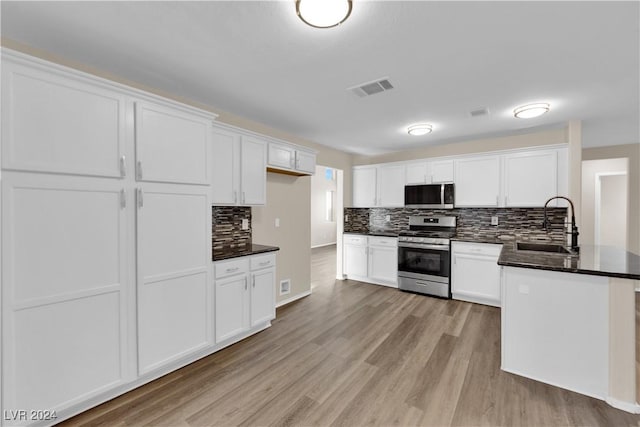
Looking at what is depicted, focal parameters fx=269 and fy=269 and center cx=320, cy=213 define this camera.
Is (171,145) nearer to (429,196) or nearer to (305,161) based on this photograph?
(305,161)

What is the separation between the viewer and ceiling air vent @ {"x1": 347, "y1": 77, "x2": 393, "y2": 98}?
8.36 feet

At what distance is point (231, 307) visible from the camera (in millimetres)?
2729

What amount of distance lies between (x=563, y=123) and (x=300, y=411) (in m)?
→ 4.73

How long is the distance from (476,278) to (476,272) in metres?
0.09

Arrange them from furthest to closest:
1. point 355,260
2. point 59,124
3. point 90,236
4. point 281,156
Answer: point 355,260
point 281,156
point 90,236
point 59,124

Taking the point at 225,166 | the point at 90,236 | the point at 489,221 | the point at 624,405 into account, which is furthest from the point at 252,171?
the point at 489,221

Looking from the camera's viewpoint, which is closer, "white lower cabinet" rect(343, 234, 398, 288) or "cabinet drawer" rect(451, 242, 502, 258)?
"cabinet drawer" rect(451, 242, 502, 258)

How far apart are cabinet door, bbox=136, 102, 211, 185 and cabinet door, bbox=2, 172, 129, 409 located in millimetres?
307

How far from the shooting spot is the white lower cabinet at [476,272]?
152 inches

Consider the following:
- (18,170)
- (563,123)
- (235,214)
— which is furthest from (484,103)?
(18,170)

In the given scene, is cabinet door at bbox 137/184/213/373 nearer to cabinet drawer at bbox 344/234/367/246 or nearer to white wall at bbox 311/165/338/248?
cabinet drawer at bbox 344/234/367/246

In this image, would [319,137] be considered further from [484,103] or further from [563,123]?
[563,123]

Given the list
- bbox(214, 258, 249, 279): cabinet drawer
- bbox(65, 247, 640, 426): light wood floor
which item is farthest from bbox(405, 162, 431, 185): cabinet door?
bbox(214, 258, 249, 279): cabinet drawer

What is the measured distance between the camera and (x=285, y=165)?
3537 mm
